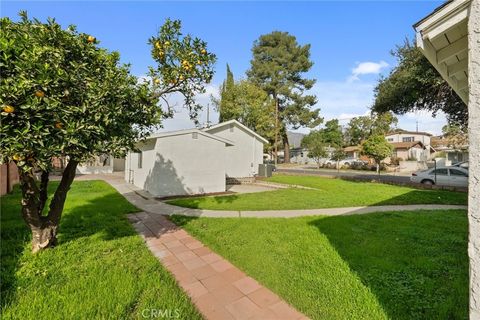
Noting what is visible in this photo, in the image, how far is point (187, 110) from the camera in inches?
264

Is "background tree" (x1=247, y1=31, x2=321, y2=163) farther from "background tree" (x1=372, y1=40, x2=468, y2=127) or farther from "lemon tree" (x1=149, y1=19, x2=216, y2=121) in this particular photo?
"lemon tree" (x1=149, y1=19, x2=216, y2=121)

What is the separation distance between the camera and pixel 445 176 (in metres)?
14.4

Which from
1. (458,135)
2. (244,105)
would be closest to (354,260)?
(458,135)

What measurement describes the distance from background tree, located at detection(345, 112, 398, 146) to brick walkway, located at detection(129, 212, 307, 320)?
Answer: 45487mm

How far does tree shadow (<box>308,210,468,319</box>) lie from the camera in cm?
321

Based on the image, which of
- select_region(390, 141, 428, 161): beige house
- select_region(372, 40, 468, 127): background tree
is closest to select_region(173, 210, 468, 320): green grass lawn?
select_region(372, 40, 468, 127): background tree

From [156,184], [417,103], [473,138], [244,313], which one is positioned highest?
[417,103]

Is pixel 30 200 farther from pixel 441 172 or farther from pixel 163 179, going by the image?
pixel 441 172

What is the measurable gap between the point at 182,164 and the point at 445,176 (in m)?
14.7

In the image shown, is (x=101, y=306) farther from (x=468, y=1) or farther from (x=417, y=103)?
(x=417, y=103)

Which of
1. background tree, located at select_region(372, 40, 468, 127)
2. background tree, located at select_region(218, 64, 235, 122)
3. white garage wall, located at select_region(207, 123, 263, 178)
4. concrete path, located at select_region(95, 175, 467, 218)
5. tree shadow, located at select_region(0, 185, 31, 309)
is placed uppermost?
background tree, located at select_region(218, 64, 235, 122)

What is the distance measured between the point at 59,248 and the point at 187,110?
4.13m

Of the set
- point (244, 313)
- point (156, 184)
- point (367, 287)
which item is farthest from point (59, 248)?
point (156, 184)

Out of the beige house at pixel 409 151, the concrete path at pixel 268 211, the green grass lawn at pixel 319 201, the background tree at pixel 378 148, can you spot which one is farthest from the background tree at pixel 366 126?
the concrete path at pixel 268 211
